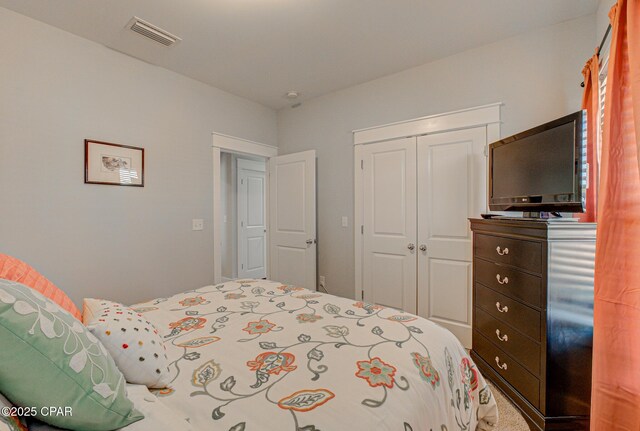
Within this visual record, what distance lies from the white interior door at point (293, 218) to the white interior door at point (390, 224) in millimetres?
693

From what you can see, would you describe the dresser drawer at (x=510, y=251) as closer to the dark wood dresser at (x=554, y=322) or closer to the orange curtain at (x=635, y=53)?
the dark wood dresser at (x=554, y=322)

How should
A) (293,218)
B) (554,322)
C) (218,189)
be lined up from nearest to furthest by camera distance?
1. (554,322)
2. (218,189)
3. (293,218)

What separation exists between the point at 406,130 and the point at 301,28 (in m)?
1.40

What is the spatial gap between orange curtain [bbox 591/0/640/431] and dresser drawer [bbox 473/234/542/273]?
37 centimetres

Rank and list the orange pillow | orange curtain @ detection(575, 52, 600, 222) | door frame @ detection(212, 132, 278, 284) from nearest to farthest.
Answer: the orange pillow → orange curtain @ detection(575, 52, 600, 222) → door frame @ detection(212, 132, 278, 284)

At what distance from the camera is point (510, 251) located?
6.10ft

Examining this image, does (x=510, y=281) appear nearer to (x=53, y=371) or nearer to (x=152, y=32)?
(x=53, y=371)

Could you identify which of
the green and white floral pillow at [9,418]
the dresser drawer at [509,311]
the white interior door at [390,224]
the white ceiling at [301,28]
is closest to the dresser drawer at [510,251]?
the dresser drawer at [509,311]

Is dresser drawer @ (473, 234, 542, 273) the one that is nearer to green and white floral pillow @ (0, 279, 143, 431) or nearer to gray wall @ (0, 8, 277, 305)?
green and white floral pillow @ (0, 279, 143, 431)

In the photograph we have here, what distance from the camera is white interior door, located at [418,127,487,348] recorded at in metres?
2.67

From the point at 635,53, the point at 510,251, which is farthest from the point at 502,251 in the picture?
the point at 635,53

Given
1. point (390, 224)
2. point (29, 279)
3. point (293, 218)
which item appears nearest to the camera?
point (29, 279)

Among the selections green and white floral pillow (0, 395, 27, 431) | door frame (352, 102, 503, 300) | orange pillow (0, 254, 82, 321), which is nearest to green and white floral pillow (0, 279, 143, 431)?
green and white floral pillow (0, 395, 27, 431)

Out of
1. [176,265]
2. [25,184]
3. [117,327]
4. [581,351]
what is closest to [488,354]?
[581,351]
